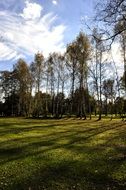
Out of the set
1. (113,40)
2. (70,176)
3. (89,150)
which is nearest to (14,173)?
(70,176)

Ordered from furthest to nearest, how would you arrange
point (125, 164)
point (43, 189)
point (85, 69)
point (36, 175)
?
point (85, 69)
point (125, 164)
point (36, 175)
point (43, 189)

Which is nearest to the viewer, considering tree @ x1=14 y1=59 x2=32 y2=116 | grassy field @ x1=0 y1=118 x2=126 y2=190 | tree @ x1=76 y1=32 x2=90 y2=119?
grassy field @ x1=0 y1=118 x2=126 y2=190

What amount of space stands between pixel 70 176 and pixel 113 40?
31.3 ft

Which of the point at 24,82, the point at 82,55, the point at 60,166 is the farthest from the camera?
the point at 24,82

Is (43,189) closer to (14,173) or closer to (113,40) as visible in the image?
(14,173)

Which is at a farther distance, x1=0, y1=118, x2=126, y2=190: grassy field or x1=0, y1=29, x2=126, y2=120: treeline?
x1=0, y1=29, x2=126, y2=120: treeline

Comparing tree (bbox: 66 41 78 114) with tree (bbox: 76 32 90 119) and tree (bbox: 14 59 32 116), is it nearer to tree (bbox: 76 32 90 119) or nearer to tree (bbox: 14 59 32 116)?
tree (bbox: 76 32 90 119)

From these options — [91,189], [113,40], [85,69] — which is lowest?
[91,189]

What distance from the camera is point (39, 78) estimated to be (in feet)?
290

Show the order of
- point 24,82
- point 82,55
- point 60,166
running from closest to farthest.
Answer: point 60,166 → point 82,55 → point 24,82

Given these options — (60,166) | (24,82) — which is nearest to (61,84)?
(24,82)

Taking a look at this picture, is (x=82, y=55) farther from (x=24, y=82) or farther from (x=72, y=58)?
(x=24, y=82)

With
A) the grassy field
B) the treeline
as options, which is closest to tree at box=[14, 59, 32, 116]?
the treeline

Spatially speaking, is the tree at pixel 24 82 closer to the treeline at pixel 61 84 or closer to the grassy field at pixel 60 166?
the treeline at pixel 61 84
